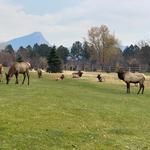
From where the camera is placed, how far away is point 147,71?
343 ft

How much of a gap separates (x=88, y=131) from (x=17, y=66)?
77.2ft

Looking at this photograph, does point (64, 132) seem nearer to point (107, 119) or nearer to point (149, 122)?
point (107, 119)

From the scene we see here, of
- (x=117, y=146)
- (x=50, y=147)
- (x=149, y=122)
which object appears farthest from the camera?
(x=149, y=122)

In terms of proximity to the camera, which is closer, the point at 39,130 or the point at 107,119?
the point at 39,130

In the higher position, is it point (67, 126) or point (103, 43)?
point (103, 43)

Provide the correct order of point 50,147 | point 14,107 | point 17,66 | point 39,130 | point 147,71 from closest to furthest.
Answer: point 50,147 → point 39,130 → point 14,107 → point 17,66 → point 147,71

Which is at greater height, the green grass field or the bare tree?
the bare tree

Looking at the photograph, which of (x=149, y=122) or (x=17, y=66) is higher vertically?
(x=17, y=66)

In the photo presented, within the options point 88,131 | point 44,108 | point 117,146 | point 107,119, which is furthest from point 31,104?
point 117,146

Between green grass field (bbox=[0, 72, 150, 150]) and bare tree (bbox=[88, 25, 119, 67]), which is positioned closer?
green grass field (bbox=[0, 72, 150, 150])

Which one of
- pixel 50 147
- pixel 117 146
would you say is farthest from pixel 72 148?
pixel 117 146

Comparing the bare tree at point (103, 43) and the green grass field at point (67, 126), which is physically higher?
the bare tree at point (103, 43)

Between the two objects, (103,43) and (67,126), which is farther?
(103,43)

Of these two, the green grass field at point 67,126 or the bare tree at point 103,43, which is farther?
the bare tree at point 103,43
